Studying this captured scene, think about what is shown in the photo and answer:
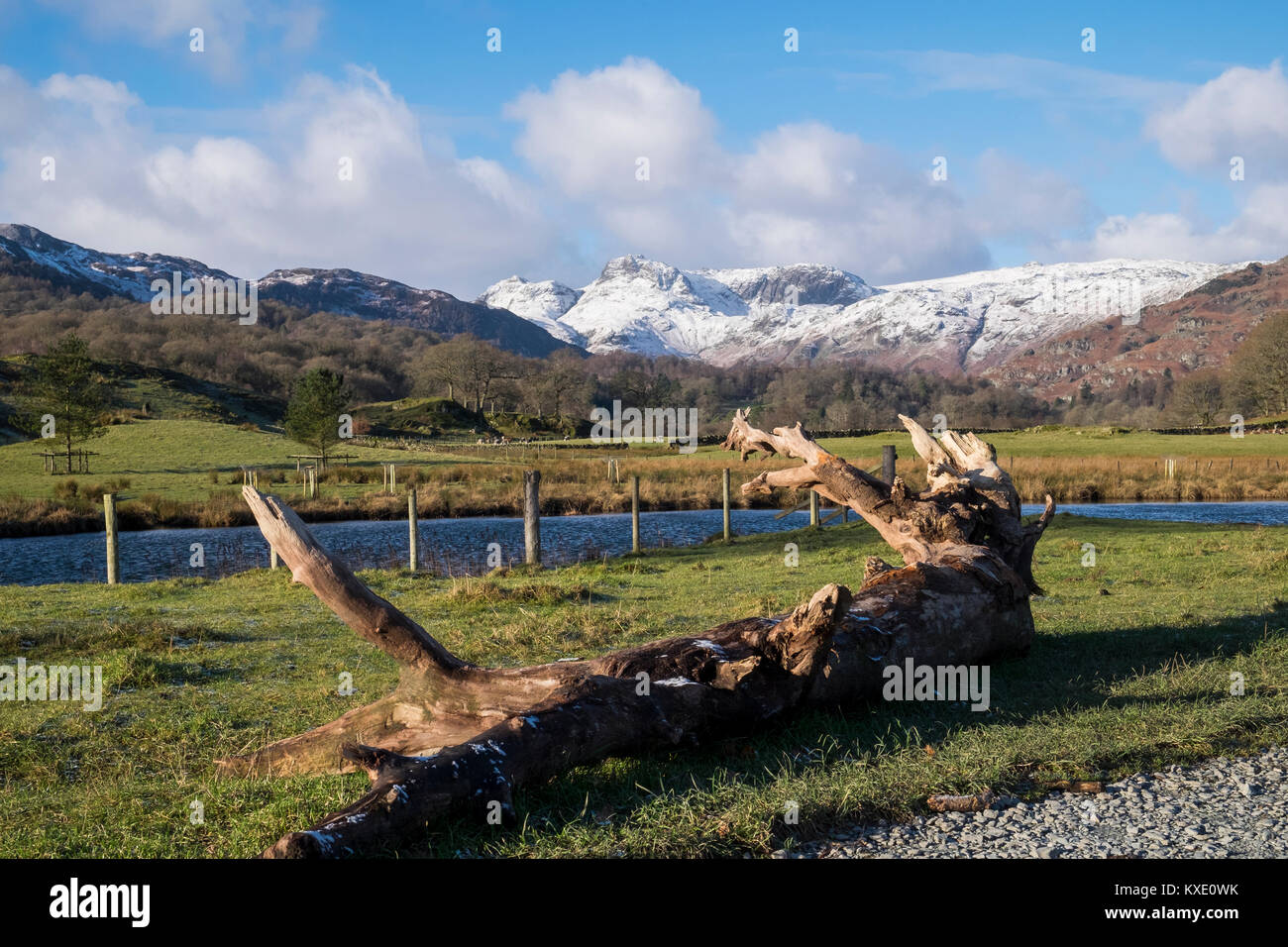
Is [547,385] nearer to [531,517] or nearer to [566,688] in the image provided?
[531,517]

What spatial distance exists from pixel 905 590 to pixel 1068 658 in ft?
6.55

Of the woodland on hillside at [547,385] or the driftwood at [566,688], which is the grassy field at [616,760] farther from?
the woodland on hillside at [547,385]

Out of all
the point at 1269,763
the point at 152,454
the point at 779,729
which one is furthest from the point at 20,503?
the point at 1269,763

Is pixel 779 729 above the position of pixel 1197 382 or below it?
below

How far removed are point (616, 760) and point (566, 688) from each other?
2.27 ft

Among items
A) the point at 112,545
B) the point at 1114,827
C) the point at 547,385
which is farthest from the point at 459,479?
the point at 547,385

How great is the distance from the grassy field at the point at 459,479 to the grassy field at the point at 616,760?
22.6m

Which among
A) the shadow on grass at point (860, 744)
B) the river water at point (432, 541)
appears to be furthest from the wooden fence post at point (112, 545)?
the shadow on grass at point (860, 744)

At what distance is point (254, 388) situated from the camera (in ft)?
525

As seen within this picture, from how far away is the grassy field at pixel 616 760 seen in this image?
5.14 meters

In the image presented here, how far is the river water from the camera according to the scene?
25531mm

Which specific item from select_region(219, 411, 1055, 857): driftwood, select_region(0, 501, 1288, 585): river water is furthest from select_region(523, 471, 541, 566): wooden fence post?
select_region(219, 411, 1055, 857): driftwood
